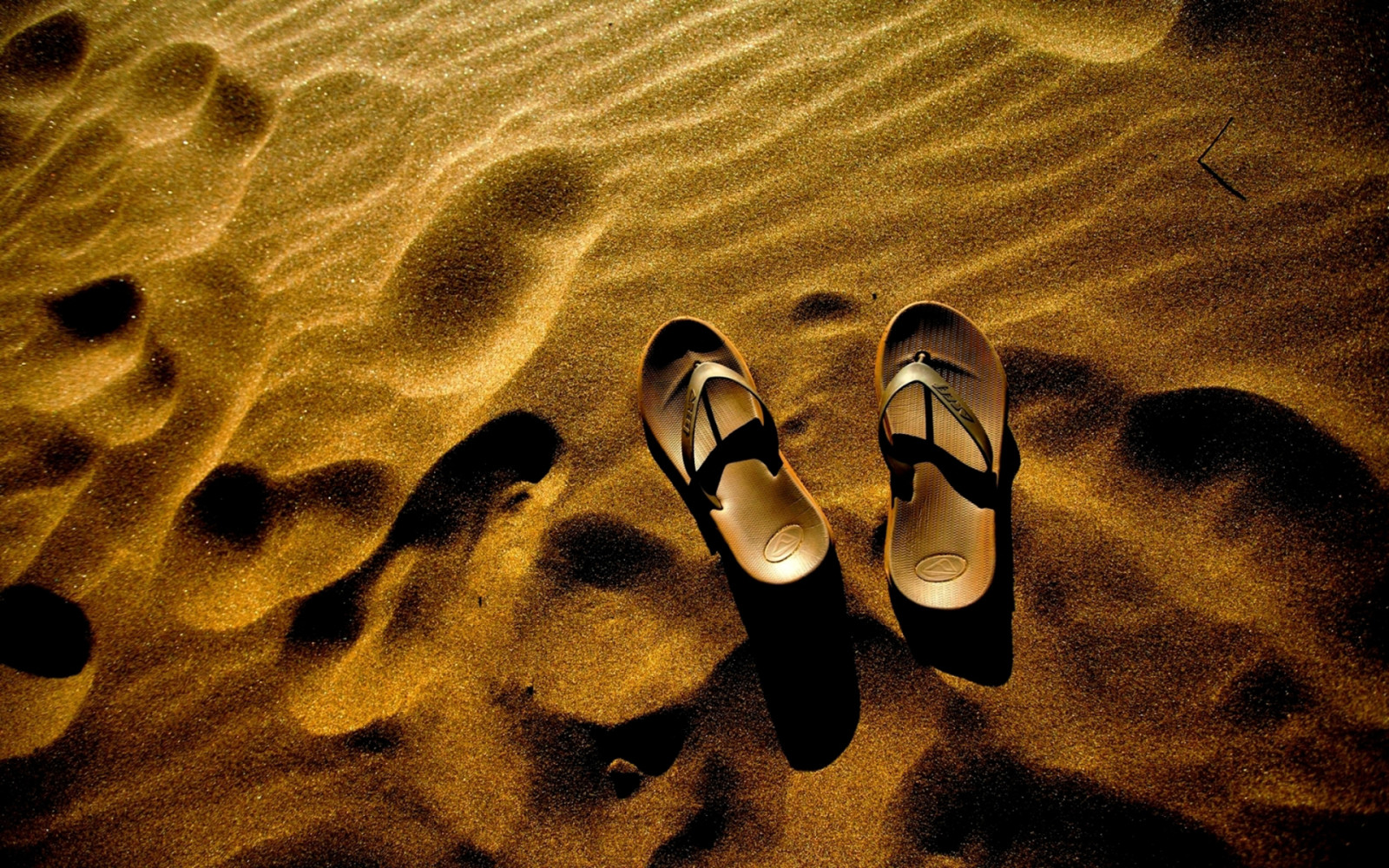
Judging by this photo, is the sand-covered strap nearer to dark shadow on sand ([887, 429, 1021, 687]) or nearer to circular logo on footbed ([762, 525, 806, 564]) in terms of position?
dark shadow on sand ([887, 429, 1021, 687])

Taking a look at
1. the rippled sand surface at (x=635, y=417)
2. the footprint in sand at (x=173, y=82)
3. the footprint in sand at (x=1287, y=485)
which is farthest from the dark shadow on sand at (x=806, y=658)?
the footprint in sand at (x=173, y=82)

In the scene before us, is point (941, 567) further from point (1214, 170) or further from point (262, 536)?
point (262, 536)

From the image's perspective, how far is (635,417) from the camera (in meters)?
1.75

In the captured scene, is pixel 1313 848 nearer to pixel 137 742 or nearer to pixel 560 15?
pixel 137 742

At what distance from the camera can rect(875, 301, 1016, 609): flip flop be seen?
1.53 metres

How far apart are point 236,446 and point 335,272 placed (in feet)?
1.95

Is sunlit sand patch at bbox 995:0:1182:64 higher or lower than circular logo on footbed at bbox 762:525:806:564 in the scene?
higher

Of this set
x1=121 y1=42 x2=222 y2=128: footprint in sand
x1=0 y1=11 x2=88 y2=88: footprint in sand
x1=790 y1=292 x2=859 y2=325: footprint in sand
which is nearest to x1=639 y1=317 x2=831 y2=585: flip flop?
x1=790 y1=292 x2=859 y2=325: footprint in sand

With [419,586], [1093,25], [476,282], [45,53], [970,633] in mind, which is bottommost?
[970,633]

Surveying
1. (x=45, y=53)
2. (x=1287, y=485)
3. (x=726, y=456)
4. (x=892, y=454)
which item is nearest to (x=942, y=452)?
(x=892, y=454)

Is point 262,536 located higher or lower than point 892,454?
higher

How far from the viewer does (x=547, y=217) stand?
6.23ft

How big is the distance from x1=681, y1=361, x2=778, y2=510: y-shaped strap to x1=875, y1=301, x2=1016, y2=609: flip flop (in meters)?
0.30

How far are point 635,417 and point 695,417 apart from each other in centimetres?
21
